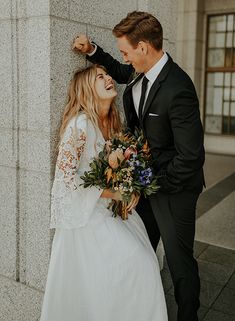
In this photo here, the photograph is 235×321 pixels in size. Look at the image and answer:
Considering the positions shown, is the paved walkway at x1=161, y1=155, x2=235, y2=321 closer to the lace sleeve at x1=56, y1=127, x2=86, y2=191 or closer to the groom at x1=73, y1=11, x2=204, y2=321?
the groom at x1=73, y1=11, x2=204, y2=321

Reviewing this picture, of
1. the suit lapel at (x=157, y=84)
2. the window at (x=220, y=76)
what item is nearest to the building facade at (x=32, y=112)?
the suit lapel at (x=157, y=84)

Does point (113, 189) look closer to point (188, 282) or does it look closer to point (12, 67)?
point (188, 282)

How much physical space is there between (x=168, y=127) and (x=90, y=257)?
105cm

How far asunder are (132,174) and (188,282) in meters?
0.92

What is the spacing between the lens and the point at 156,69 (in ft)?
9.96

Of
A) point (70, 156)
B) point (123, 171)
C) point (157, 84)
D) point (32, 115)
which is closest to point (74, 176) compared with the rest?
point (70, 156)

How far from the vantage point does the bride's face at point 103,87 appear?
319cm

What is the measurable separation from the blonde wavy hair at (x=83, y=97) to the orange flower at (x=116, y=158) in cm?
31

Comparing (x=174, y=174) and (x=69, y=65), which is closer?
(x=174, y=174)

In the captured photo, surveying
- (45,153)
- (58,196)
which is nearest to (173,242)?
(58,196)

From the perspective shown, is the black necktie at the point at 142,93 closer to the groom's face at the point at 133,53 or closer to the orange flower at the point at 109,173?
the groom's face at the point at 133,53

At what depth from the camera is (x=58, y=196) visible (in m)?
3.05

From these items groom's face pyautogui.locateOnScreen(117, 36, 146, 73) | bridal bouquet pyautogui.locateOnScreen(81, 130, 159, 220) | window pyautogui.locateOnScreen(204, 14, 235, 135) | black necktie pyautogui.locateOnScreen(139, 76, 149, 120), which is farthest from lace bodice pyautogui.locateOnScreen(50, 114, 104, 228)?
window pyautogui.locateOnScreen(204, 14, 235, 135)

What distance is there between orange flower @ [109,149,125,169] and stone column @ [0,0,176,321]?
0.61m
